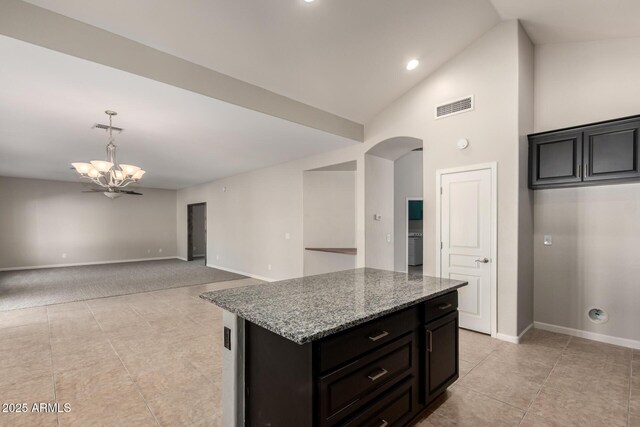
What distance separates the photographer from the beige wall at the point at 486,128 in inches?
134

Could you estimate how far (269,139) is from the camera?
4.77 meters

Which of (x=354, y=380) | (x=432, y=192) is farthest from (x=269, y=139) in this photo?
(x=354, y=380)

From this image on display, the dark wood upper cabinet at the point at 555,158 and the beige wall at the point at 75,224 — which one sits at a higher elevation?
the dark wood upper cabinet at the point at 555,158

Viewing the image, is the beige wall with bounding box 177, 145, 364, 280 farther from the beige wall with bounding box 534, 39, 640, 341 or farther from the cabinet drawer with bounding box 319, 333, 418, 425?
the cabinet drawer with bounding box 319, 333, 418, 425

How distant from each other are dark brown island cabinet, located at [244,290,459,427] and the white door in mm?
1903

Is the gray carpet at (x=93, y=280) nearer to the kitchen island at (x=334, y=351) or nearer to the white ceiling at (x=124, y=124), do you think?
the white ceiling at (x=124, y=124)

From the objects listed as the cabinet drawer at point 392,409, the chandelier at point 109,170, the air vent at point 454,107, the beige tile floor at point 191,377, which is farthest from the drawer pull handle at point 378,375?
the chandelier at point 109,170

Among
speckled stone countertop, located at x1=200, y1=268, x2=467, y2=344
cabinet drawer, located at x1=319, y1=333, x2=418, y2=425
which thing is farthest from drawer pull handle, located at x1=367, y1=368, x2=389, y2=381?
speckled stone countertop, located at x1=200, y1=268, x2=467, y2=344

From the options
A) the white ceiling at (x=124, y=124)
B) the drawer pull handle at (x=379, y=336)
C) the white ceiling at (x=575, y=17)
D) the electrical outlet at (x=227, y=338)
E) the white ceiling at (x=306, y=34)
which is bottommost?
the electrical outlet at (x=227, y=338)

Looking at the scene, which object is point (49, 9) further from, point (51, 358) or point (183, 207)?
point (183, 207)

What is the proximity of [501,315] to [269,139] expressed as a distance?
389 centimetres

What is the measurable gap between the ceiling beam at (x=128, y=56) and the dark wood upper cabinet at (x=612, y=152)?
128 inches

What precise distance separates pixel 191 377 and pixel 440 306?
217 centimetres

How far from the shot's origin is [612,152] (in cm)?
305
